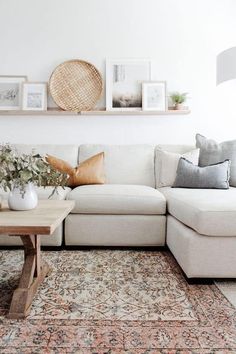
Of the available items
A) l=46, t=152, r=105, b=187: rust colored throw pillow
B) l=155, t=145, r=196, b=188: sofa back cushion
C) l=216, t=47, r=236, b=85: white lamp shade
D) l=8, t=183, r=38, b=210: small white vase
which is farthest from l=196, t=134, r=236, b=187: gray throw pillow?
l=8, t=183, r=38, b=210: small white vase

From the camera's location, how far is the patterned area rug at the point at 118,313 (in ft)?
4.72

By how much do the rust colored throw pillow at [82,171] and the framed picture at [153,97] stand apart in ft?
2.91

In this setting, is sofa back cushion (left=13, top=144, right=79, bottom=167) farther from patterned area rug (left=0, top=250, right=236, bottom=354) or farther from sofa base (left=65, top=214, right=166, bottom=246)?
patterned area rug (left=0, top=250, right=236, bottom=354)

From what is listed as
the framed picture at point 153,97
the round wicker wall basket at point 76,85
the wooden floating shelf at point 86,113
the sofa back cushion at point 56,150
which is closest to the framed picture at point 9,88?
the wooden floating shelf at point 86,113

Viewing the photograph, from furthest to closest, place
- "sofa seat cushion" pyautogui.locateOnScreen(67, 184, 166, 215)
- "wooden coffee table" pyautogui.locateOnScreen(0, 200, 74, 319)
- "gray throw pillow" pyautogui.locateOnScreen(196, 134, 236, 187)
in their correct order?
1. "gray throw pillow" pyautogui.locateOnScreen(196, 134, 236, 187)
2. "sofa seat cushion" pyautogui.locateOnScreen(67, 184, 166, 215)
3. "wooden coffee table" pyautogui.locateOnScreen(0, 200, 74, 319)

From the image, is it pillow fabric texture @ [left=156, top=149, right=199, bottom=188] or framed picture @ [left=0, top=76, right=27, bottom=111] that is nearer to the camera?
pillow fabric texture @ [left=156, top=149, right=199, bottom=188]

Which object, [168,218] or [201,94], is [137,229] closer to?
[168,218]

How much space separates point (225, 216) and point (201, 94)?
2.17 metres

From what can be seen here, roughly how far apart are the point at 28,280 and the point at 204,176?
1.75m

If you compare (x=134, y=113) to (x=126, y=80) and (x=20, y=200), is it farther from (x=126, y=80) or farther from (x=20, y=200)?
(x=20, y=200)

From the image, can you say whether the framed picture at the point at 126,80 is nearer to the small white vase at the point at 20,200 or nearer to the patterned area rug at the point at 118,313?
the patterned area rug at the point at 118,313

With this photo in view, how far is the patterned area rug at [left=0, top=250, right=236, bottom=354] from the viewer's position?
4.72 ft

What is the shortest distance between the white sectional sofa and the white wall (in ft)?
1.24

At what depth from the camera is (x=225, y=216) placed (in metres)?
1.99
